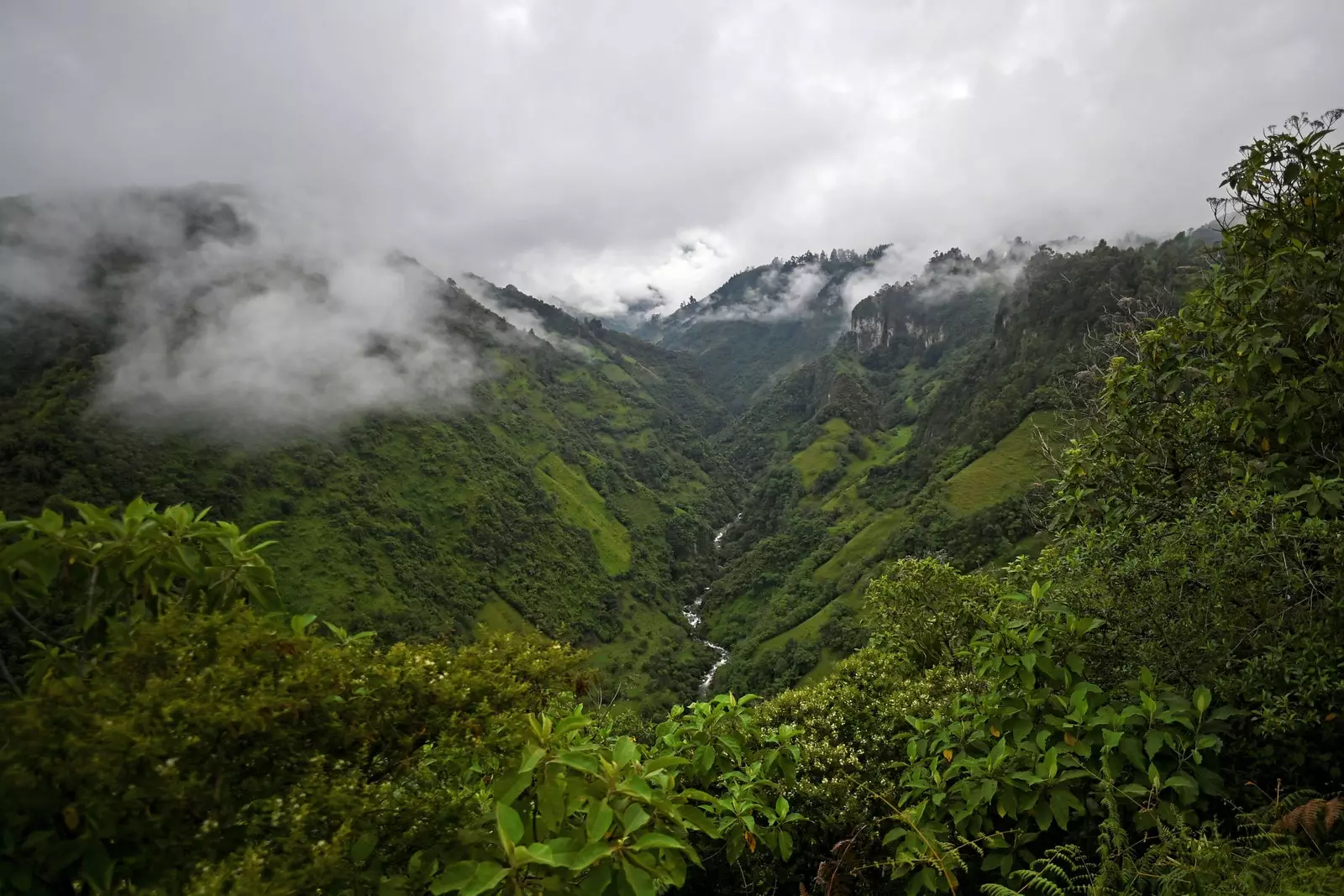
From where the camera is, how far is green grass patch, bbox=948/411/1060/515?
8769 centimetres

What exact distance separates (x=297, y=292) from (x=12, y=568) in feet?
691

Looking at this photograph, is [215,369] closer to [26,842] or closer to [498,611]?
[498,611]

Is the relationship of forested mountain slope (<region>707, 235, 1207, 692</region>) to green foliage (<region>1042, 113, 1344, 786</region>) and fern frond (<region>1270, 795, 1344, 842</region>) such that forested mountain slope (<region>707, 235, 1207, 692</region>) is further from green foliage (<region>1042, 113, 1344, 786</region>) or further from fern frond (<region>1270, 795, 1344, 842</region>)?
fern frond (<region>1270, 795, 1344, 842</region>)

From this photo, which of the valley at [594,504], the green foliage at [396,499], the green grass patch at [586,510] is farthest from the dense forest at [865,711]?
the green grass patch at [586,510]

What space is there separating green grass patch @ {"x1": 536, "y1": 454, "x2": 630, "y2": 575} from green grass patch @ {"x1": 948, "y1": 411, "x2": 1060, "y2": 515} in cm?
6991

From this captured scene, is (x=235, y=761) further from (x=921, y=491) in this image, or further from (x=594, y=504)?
(x=594, y=504)

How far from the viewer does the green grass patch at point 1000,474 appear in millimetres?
87688

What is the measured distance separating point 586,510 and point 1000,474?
3564 inches

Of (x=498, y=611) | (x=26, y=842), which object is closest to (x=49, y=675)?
(x=26, y=842)

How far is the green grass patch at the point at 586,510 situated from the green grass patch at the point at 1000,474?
6991 centimetres

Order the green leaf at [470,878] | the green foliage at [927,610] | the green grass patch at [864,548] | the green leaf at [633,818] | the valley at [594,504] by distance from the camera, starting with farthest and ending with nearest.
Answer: the green grass patch at [864,548]
the valley at [594,504]
the green foliage at [927,610]
the green leaf at [633,818]
the green leaf at [470,878]

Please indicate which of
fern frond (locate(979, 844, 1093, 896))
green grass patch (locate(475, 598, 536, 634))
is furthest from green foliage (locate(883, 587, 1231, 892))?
green grass patch (locate(475, 598, 536, 634))

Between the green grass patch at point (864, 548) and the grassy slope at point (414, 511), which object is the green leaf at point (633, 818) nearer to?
the grassy slope at point (414, 511)

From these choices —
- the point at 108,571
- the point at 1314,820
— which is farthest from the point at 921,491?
the point at 108,571
